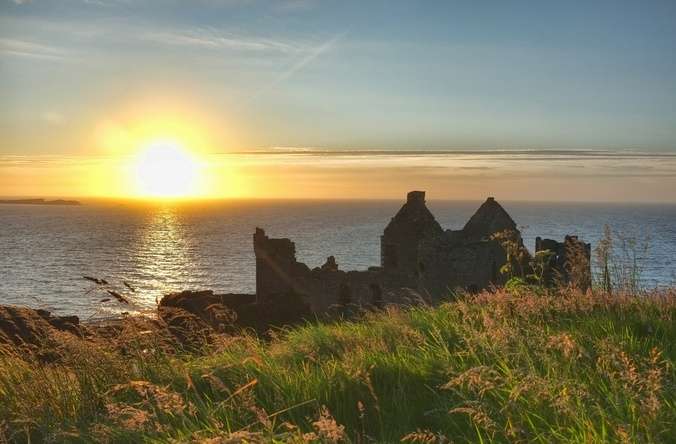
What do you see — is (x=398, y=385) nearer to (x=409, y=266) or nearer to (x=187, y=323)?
(x=187, y=323)

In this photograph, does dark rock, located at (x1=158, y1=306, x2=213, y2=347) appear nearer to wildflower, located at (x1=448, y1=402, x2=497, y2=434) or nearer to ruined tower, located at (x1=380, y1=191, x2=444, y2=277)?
wildflower, located at (x1=448, y1=402, x2=497, y2=434)

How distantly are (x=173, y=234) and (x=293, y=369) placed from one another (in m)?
191

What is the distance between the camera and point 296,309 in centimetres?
3419

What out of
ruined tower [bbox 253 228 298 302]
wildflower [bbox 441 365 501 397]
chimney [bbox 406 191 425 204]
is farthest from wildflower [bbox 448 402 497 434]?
ruined tower [bbox 253 228 298 302]

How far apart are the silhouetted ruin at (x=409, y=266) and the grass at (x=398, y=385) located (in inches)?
783

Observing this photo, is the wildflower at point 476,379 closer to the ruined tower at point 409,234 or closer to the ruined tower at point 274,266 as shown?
the ruined tower at point 409,234

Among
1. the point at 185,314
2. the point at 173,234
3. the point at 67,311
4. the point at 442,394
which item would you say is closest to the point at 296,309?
the point at 185,314

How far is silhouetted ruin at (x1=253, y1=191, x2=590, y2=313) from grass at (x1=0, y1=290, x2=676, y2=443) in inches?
783

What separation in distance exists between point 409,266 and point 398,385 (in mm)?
28227

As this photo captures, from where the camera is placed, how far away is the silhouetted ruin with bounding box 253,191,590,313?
30297mm

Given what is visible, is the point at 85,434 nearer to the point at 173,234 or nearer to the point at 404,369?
the point at 404,369

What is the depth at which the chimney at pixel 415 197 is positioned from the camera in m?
33.7

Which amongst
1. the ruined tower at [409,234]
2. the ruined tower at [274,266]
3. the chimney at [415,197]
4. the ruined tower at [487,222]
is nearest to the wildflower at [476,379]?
the ruined tower at [487,222]

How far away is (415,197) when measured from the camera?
111 ft
